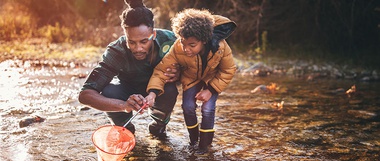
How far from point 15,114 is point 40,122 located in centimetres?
43

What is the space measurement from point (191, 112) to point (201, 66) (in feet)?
1.15

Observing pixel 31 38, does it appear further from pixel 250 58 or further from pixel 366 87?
pixel 366 87

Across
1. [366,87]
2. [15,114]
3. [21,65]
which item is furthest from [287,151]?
[21,65]

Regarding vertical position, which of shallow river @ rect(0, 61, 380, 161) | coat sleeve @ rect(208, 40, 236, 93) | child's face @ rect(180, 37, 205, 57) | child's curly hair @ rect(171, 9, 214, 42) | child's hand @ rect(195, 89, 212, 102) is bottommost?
shallow river @ rect(0, 61, 380, 161)

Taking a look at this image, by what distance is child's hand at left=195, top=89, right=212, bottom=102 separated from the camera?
329cm

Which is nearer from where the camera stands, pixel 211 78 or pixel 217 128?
pixel 211 78

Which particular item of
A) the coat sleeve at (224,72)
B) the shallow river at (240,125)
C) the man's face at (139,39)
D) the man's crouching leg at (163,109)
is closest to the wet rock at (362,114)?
the shallow river at (240,125)

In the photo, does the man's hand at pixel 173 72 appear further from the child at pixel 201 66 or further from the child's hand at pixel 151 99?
the child's hand at pixel 151 99

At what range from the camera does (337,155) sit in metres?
3.21

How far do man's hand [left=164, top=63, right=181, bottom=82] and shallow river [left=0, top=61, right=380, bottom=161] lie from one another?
1.65 feet

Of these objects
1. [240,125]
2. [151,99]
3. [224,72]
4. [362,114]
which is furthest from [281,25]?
[151,99]

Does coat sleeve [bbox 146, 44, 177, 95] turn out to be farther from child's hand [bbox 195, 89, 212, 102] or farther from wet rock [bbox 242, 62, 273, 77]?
wet rock [bbox 242, 62, 273, 77]

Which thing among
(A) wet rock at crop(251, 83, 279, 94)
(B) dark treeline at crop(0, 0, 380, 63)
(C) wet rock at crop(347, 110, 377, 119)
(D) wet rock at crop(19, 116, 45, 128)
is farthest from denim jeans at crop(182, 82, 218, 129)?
(B) dark treeline at crop(0, 0, 380, 63)

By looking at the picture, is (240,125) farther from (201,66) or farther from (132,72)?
(132,72)
